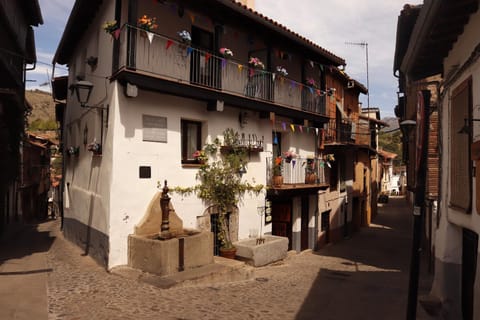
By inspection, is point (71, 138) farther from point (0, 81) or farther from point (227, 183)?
point (227, 183)

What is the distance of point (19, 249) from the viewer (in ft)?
42.2

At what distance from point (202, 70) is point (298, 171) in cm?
579

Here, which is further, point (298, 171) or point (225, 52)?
point (298, 171)

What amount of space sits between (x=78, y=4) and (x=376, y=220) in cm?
2845

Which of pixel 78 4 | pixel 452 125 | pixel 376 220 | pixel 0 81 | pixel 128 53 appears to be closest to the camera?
pixel 452 125

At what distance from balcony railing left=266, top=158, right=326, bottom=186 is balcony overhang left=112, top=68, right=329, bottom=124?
1812 mm

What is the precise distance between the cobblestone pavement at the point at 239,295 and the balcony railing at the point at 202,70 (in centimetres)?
509

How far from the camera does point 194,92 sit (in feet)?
34.3

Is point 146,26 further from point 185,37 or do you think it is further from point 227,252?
point 227,252

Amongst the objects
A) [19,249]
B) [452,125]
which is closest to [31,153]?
[19,249]

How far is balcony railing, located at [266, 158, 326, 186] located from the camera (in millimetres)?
13738

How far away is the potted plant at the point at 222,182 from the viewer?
11.3 m

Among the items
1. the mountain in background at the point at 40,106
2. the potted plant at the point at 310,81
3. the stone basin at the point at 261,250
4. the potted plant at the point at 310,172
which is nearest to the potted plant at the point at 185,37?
the stone basin at the point at 261,250

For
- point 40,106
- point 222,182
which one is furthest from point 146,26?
point 40,106
